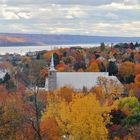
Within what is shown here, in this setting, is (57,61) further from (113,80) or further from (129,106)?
(129,106)

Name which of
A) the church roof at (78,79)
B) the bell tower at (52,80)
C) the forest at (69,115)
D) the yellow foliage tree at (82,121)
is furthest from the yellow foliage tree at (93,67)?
the yellow foliage tree at (82,121)

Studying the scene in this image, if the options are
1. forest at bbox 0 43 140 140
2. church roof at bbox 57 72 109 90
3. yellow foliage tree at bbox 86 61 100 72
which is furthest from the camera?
yellow foliage tree at bbox 86 61 100 72

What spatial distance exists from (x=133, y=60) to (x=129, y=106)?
3572cm

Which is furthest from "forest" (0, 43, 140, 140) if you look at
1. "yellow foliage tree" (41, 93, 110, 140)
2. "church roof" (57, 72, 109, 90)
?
"church roof" (57, 72, 109, 90)

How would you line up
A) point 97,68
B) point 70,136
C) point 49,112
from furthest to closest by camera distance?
point 97,68 < point 49,112 < point 70,136

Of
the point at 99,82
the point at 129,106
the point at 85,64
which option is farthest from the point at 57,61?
the point at 129,106

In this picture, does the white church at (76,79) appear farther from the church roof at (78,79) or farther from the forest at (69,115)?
the forest at (69,115)

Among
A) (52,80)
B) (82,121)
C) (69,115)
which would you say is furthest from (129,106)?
(52,80)

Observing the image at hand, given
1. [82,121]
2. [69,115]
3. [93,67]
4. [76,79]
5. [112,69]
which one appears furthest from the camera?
[93,67]

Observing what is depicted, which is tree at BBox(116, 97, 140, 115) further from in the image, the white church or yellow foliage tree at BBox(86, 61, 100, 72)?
yellow foliage tree at BBox(86, 61, 100, 72)

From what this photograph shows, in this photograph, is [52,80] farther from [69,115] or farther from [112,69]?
[69,115]

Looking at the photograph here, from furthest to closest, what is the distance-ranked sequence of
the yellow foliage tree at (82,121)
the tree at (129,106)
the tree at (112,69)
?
the tree at (112,69) < the tree at (129,106) < the yellow foliage tree at (82,121)

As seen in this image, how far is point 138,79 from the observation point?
55.7 meters

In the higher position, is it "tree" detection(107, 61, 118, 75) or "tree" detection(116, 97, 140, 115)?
"tree" detection(107, 61, 118, 75)
